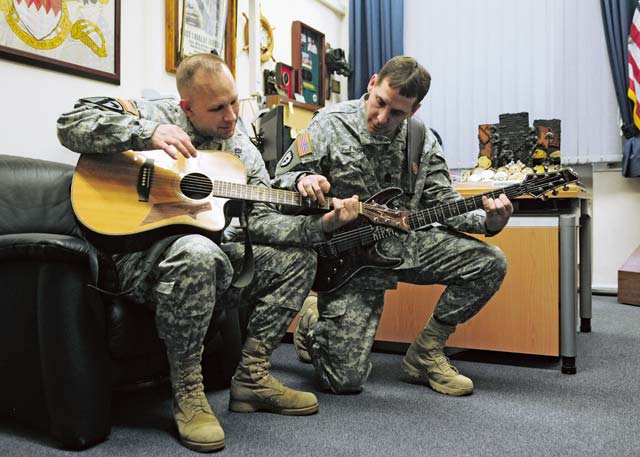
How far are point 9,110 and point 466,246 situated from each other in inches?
61.3

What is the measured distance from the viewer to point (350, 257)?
178 cm

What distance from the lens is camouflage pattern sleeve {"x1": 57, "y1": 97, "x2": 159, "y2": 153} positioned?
4.30 feet

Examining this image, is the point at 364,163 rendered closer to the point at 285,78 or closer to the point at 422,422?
the point at 422,422

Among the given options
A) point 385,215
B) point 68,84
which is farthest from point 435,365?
point 68,84

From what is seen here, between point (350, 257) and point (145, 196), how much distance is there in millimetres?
689

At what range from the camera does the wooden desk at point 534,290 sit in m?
1.99

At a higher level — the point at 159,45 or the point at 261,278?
the point at 159,45

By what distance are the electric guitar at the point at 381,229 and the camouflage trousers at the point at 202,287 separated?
257mm

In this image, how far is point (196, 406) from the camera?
1323 millimetres

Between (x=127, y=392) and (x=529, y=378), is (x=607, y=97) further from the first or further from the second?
(x=127, y=392)

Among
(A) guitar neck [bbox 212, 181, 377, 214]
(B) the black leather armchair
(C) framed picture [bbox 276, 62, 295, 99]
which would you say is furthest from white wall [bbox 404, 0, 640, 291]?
(B) the black leather armchair

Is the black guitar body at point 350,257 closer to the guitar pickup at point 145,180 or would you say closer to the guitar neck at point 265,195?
the guitar neck at point 265,195

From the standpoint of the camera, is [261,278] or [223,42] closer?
[261,278]

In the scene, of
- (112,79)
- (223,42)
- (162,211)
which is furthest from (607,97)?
Result: (162,211)
